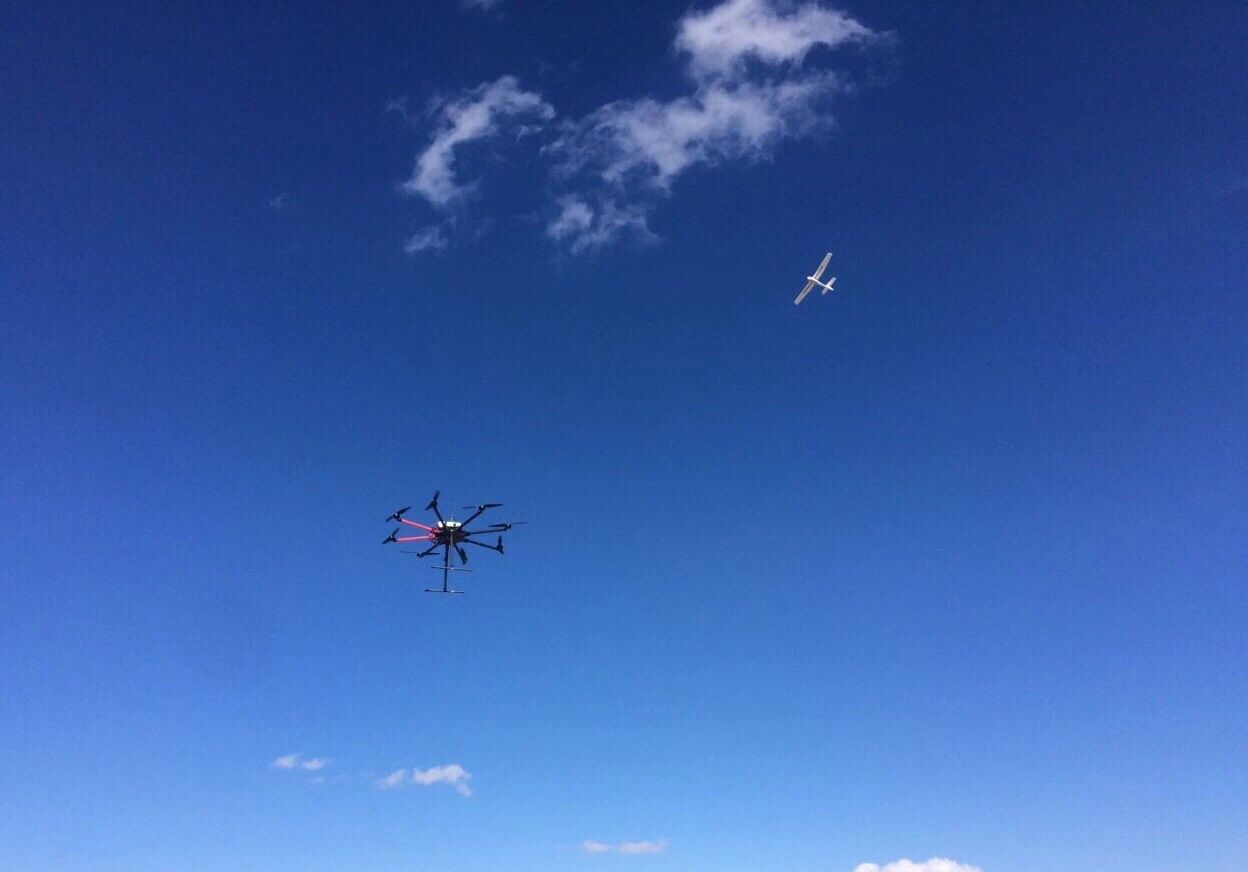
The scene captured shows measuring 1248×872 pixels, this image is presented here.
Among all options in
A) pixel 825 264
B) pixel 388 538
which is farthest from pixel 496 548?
pixel 825 264

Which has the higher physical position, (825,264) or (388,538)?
(825,264)

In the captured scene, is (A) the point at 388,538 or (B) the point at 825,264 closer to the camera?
(A) the point at 388,538

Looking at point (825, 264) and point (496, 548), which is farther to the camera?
point (825, 264)

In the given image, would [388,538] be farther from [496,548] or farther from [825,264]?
[825,264]

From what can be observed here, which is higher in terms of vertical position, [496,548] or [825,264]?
[825,264]
